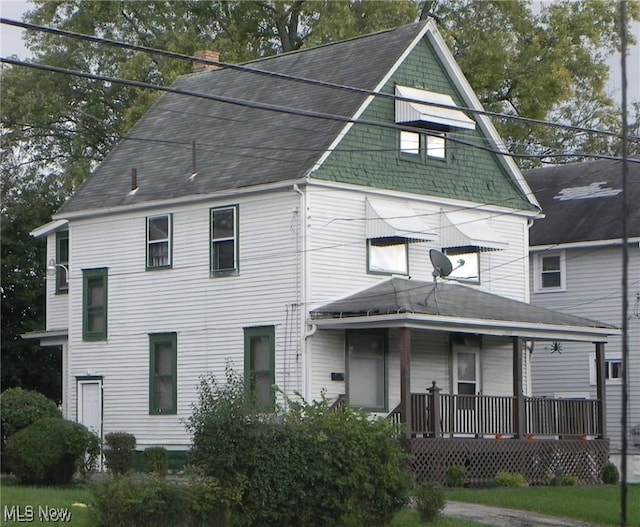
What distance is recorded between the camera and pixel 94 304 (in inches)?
1378

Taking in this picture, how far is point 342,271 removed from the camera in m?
30.9

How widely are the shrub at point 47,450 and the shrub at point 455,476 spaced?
7.54 meters

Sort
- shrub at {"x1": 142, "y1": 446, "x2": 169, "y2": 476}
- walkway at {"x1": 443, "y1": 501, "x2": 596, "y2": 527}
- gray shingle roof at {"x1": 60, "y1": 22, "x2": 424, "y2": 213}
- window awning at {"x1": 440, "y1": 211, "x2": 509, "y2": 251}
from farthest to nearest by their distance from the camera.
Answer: window awning at {"x1": 440, "y1": 211, "x2": 509, "y2": 251} → gray shingle roof at {"x1": 60, "y1": 22, "x2": 424, "y2": 213} → shrub at {"x1": 142, "y1": 446, "x2": 169, "y2": 476} → walkway at {"x1": 443, "y1": 501, "x2": 596, "y2": 527}

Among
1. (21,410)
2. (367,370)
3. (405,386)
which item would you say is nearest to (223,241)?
(367,370)

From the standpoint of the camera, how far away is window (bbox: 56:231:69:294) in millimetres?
36781

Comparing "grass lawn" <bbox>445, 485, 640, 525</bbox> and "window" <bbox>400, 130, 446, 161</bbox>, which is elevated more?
"window" <bbox>400, 130, 446, 161</bbox>

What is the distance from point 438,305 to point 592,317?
Answer: 11794mm

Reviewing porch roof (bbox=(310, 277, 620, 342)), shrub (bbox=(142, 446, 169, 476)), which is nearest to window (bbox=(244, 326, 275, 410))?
porch roof (bbox=(310, 277, 620, 342))

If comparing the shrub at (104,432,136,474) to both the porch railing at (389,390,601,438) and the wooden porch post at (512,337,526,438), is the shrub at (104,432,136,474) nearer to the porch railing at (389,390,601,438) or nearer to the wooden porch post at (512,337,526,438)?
the porch railing at (389,390,601,438)

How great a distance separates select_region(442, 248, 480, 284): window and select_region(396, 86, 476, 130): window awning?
301cm

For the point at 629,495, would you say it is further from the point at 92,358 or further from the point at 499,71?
the point at 499,71

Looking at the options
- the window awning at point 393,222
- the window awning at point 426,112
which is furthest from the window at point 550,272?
the window awning at point 393,222

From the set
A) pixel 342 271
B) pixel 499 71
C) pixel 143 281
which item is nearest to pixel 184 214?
pixel 143 281

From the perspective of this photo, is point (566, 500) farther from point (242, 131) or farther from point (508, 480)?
point (242, 131)
